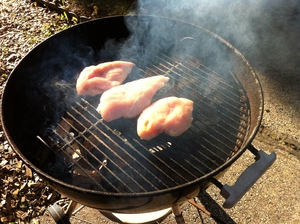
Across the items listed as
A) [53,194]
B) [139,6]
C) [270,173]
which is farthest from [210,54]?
[139,6]

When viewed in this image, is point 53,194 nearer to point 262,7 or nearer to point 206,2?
point 206,2

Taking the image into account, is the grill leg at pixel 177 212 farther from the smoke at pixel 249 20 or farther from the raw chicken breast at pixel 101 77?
the smoke at pixel 249 20

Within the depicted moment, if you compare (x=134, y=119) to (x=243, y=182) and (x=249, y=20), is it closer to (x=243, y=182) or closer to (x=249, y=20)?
(x=243, y=182)

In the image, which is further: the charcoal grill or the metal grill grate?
the metal grill grate

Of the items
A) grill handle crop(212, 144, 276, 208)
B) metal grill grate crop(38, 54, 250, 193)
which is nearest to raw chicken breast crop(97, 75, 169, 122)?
metal grill grate crop(38, 54, 250, 193)

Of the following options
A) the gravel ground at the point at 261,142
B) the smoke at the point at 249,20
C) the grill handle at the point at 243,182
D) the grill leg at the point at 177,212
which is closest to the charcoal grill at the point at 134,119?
the grill handle at the point at 243,182

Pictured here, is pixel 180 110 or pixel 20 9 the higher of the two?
pixel 180 110

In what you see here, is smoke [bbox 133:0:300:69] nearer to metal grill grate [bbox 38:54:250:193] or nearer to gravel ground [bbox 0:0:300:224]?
gravel ground [bbox 0:0:300:224]
